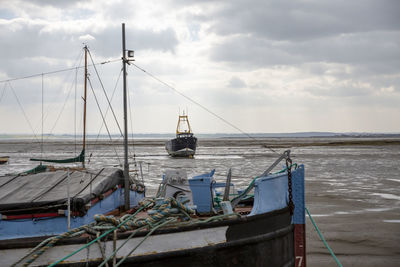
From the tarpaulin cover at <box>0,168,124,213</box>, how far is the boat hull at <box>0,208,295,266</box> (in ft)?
3.97

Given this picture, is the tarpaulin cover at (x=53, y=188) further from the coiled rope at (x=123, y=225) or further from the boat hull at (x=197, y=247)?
the boat hull at (x=197, y=247)

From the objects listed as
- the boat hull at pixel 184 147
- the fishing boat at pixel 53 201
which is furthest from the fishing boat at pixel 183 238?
the boat hull at pixel 184 147

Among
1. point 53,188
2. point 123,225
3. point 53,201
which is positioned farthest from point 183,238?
point 53,188

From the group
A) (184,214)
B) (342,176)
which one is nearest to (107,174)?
(184,214)

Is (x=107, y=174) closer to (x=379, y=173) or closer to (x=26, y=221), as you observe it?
(x=26, y=221)

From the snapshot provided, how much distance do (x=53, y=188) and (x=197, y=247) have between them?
3.33m

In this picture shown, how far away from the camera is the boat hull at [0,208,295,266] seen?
17.5 ft

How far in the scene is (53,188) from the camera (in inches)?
286

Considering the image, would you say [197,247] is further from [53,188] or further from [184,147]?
[184,147]

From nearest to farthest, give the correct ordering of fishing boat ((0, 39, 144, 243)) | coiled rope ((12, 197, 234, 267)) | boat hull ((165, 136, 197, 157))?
coiled rope ((12, 197, 234, 267)) → fishing boat ((0, 39, 144, 243)) → boat hull ((165, 136, 197, 157))

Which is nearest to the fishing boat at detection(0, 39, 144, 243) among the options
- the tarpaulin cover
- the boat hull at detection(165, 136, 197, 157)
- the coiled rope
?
the tarpaulin cover

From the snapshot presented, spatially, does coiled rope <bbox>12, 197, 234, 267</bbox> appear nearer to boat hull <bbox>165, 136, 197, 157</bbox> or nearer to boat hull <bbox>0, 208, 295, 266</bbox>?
boat hull <bbox>0, 208, 295, 266</bbox>

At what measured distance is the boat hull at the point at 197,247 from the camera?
17.5ft

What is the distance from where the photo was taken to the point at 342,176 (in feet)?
81.6
